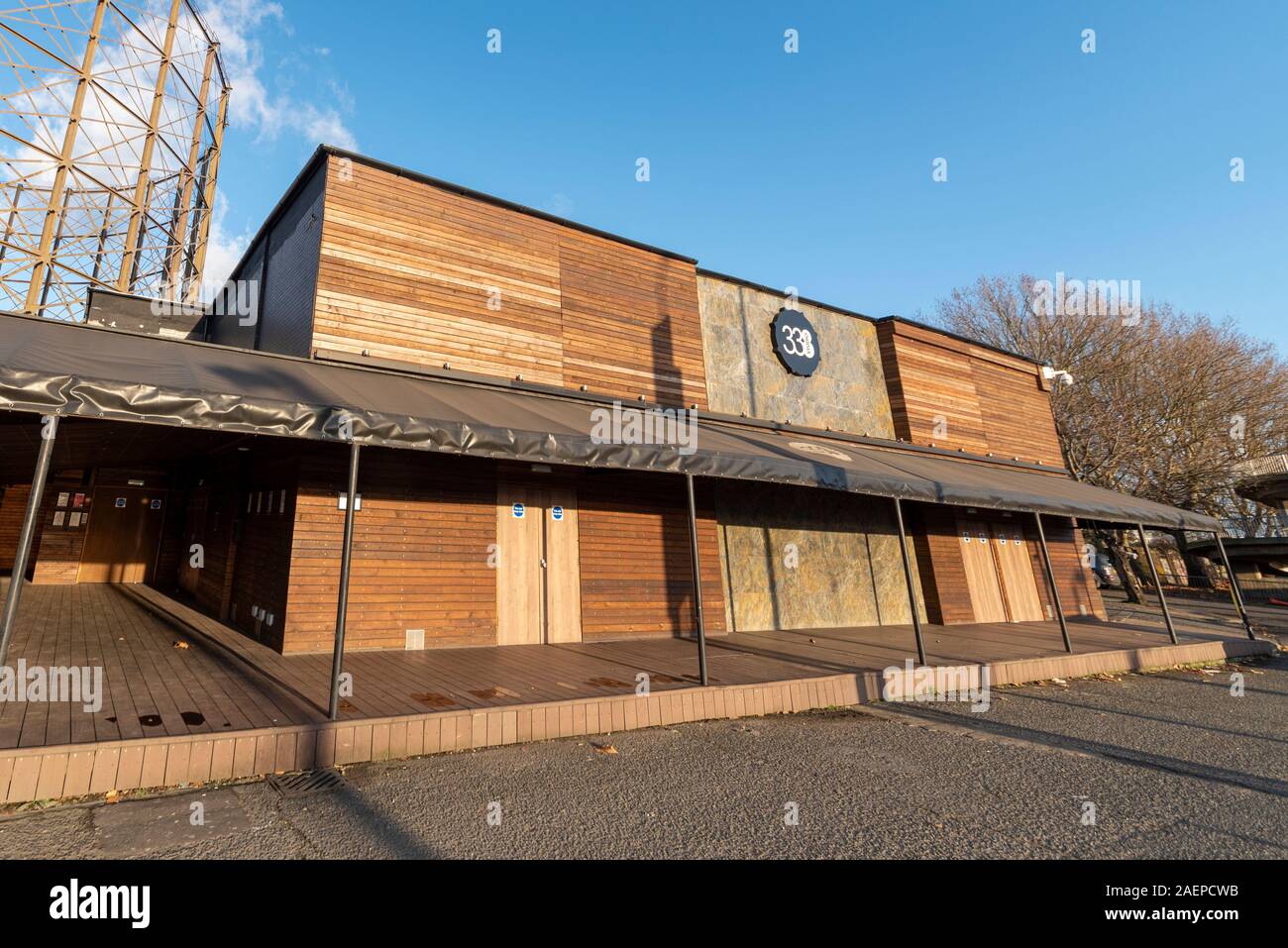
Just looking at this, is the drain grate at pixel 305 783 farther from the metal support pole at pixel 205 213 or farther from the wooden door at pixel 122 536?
the metal support pole at pixel 205 213

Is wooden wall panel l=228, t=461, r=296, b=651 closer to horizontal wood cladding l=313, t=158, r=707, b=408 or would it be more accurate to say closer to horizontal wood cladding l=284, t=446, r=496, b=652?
horizontal wood cladding l=284, t=446, r=496, b=652

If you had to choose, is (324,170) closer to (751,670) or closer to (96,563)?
(751,670)

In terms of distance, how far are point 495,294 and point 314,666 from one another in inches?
228

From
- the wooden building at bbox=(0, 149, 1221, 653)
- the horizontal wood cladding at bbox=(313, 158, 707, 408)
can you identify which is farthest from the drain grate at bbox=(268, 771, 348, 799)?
the horizontal wood cladding at bbox=(313, 158, 707, 408)

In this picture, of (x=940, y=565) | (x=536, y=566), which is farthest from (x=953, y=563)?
(x=536, y=566)

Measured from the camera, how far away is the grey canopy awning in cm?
382

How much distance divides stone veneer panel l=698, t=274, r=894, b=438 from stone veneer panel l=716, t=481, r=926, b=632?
5.80 ft

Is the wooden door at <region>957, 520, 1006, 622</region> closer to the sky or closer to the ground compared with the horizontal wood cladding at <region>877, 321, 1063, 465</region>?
closer to the ground

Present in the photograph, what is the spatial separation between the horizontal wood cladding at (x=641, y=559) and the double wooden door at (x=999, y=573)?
7120mm

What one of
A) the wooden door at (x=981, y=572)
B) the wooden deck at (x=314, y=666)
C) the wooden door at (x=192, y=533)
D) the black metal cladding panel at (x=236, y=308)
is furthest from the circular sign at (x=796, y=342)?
the wooden door at (x=192, y=533)

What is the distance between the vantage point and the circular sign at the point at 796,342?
39.1ft

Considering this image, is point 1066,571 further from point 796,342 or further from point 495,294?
point 495,294
